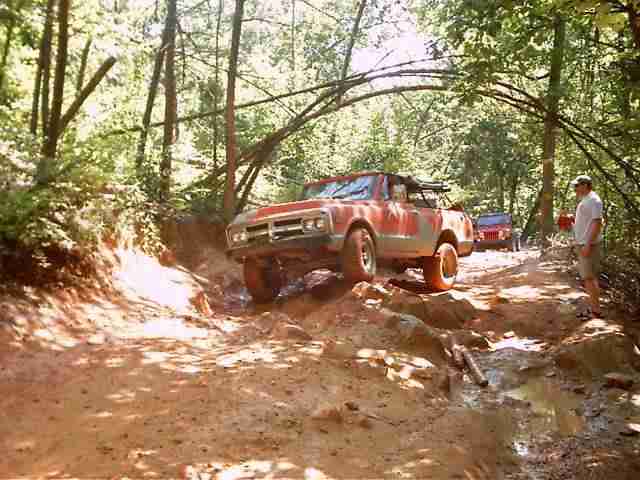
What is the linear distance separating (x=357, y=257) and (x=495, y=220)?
61.5 feet

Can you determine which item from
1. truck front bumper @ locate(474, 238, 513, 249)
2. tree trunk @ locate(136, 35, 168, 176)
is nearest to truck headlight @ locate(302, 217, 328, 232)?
tree trunk @ locate(136, 35, 168, 176)

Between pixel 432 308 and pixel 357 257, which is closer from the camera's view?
pixel 432 308

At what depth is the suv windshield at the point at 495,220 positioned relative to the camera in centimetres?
2509

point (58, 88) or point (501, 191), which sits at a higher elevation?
point (58, 88)

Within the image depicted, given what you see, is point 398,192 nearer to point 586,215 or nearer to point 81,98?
point 586,215

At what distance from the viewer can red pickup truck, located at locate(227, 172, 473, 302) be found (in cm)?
798

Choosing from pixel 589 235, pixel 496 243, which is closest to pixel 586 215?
pixel 589 235

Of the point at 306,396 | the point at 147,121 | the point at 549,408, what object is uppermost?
the point at 147,121

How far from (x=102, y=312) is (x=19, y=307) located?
1.07 m

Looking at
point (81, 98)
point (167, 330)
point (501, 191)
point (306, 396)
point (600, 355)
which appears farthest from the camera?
point (501, 191)

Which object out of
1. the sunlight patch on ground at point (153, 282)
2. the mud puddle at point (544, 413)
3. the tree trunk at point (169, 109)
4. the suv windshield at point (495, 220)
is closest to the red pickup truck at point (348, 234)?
the sunlight patch on ground at point (153, 282)

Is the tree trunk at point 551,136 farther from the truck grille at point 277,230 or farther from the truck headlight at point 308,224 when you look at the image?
the truck grille at point 277,230

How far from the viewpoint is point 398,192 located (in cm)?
903

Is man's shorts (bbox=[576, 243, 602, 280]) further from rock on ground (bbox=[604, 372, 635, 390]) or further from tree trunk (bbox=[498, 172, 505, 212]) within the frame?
tree trunk (bbox=[498, 172, 505, 212])
